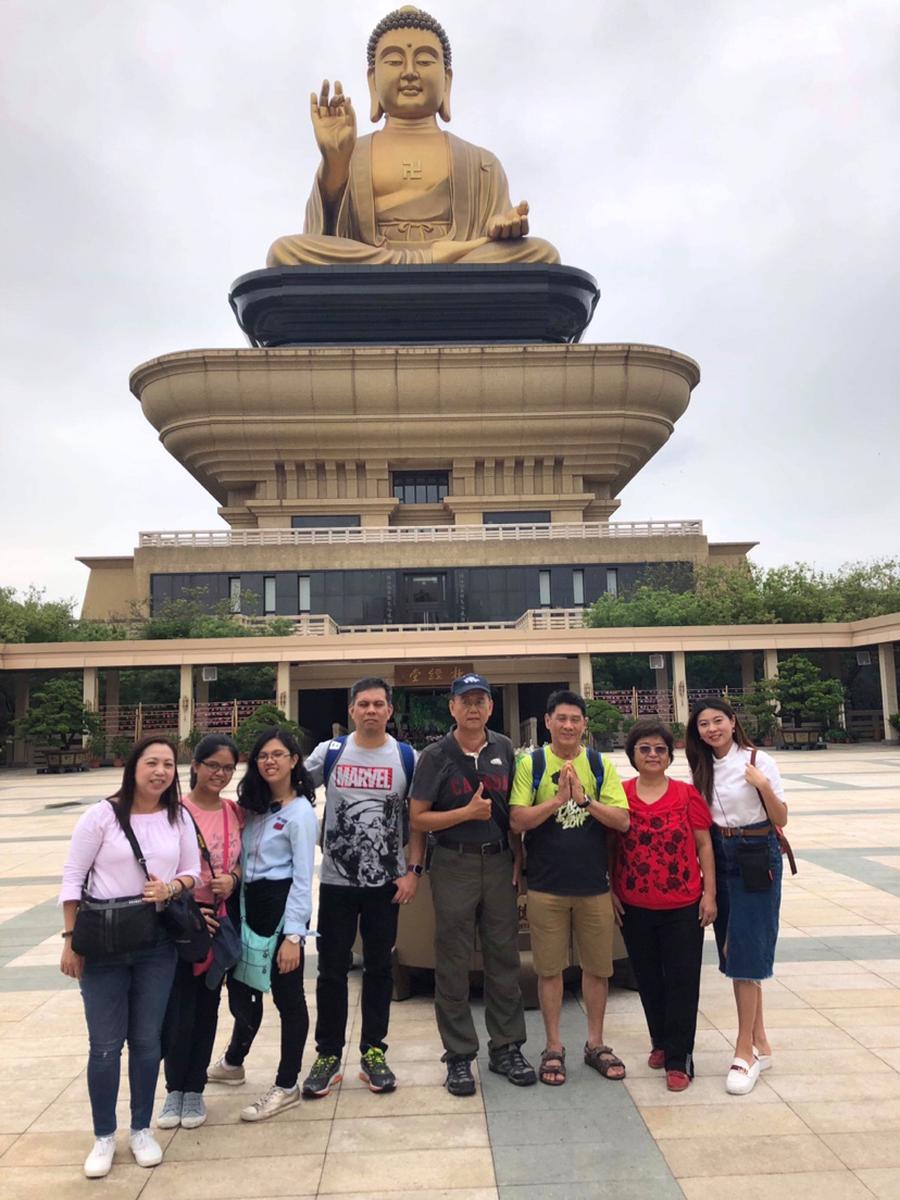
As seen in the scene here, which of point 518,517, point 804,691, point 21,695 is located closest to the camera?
point 804,691

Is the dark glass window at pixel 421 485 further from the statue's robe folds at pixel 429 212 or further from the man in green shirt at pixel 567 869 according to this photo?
the man in green shirt at pixel 567 869

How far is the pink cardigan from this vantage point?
11.7 ft

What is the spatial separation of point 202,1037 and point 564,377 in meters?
38.0

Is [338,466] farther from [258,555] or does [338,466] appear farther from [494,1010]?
[494,1010]

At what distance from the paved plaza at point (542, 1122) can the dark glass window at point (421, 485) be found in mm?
37183

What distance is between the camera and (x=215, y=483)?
43.1 meters

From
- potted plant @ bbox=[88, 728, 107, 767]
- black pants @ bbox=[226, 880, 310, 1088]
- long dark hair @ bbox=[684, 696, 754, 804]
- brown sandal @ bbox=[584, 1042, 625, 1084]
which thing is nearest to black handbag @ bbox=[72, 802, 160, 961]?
black pants @ bbox=[226, 880, 310, 1088]

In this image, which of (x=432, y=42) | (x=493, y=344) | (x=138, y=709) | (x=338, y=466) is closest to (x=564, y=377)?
(x=493, y=344)

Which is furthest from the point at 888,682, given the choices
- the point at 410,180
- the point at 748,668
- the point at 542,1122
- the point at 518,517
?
the point at 410,180

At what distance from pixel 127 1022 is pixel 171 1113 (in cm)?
53

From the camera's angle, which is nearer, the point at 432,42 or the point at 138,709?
the point at 138,709

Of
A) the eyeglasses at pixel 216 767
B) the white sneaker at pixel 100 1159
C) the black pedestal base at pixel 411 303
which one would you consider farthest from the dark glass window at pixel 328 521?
the white sneaker at pixel 100 1159

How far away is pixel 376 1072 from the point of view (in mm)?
4125

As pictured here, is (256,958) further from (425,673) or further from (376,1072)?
(425,673)
